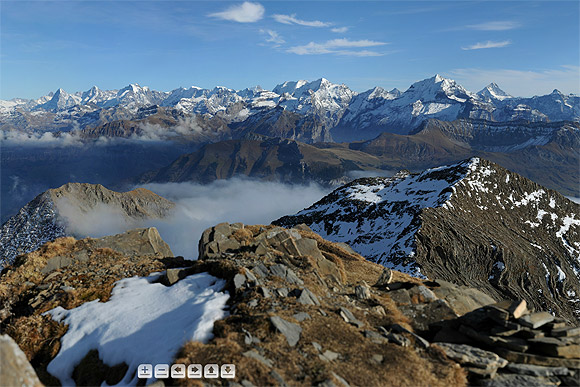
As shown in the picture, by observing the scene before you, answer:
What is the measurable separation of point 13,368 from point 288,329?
425 inches

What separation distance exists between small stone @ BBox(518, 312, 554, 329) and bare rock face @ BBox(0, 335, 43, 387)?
22.3 metres

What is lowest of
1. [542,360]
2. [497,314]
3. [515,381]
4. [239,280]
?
[515,381]

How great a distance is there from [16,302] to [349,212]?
15606cm

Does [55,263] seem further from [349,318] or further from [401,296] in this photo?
[401,296]

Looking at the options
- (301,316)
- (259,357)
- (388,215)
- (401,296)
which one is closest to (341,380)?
(259,357)

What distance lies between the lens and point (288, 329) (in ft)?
56.2

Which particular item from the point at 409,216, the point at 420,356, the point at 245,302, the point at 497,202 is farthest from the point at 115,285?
the point at 497,202

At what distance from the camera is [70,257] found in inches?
1180

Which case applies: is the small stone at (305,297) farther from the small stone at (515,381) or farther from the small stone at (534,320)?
the small stone at (534,320)

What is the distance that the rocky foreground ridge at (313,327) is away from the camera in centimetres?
1545

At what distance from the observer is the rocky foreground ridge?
15445 mm

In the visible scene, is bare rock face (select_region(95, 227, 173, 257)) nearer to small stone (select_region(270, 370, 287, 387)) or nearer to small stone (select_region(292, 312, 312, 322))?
small stone (select_region(292, 312, 312, 322))

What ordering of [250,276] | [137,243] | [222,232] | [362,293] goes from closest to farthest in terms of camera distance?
1. [250,276]
2. [362,293]
3. [222,232]
4. [137,243]

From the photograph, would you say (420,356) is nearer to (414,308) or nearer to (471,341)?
(471,341)
